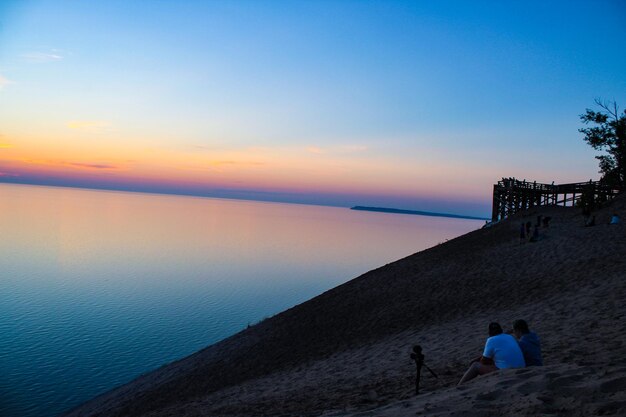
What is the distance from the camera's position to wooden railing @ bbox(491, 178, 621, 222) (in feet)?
101

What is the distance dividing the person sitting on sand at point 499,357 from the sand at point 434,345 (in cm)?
30

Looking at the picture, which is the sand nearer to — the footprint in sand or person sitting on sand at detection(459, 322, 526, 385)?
the footprint in sand

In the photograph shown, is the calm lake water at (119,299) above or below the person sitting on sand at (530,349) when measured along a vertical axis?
below

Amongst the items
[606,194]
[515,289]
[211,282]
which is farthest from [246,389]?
[606,194]

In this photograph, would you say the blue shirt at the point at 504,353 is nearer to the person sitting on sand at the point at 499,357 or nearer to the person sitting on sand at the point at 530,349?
the person sitting on sand at the point at 499,357

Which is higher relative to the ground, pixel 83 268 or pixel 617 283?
pixel 617 283

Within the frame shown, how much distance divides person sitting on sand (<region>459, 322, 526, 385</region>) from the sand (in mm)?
305

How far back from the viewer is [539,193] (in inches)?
1479

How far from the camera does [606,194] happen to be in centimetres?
3150

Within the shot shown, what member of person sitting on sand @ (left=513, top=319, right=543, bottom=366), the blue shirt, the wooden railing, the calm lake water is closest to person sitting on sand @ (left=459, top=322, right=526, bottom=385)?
the blue shirt

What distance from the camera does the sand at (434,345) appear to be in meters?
5.09

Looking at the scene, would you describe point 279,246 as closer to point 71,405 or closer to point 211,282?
point 211,282

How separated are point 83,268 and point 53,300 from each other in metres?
13.2

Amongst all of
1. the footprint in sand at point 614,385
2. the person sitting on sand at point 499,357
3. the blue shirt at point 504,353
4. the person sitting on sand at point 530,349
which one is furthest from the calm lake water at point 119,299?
the footprint in sand at point 614,385
